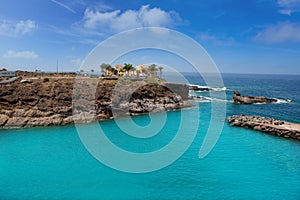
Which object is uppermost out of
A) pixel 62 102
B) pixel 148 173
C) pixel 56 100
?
pixel 56 100

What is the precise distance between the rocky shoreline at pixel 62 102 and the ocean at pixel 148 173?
4.33 m

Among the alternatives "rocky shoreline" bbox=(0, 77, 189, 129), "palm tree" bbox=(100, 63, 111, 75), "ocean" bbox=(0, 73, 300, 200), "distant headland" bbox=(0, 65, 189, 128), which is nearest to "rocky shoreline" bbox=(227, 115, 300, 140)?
"ocean" bbox=(0, 73, 300, 200)

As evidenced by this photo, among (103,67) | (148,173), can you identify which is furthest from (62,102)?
(103,67)

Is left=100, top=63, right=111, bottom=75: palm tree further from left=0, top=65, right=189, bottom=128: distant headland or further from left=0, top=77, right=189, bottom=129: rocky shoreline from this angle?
left=0, top=77, right=189, bottom=129: rocky shoreline

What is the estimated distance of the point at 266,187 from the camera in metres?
21.7

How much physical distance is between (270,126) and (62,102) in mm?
37418

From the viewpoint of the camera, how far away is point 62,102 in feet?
146

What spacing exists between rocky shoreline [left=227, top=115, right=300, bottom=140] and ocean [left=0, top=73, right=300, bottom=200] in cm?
169

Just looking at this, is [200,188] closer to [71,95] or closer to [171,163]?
[171,163]

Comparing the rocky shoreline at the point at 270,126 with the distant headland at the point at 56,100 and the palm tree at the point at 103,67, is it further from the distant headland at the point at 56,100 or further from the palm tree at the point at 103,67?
the palm tree at the point at 103,67

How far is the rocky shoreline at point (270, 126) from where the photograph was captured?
37.1m

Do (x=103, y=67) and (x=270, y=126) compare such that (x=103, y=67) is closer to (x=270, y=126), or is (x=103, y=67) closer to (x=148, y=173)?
(x=270, y=126)

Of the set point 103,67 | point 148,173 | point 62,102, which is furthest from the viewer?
point 103,67

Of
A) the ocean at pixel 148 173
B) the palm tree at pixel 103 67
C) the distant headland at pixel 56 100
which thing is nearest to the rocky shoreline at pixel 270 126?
the ocean at pixel 148 173
